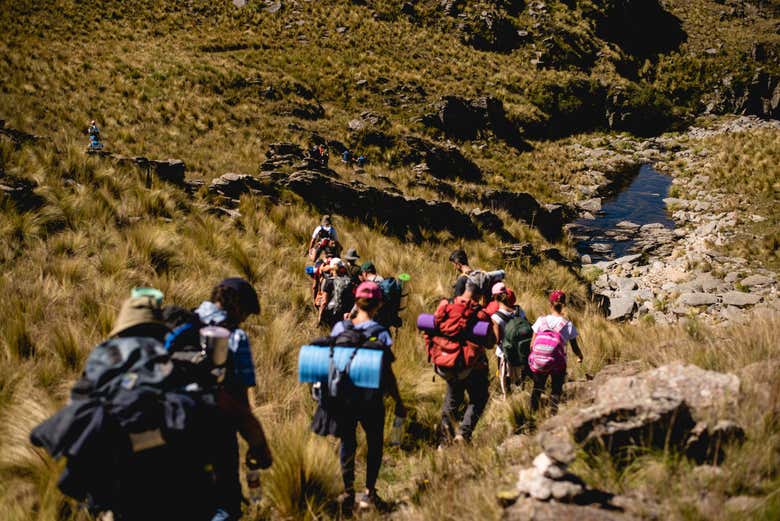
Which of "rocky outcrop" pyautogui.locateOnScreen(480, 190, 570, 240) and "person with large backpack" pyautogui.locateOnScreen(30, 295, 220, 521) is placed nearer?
"person with large backpack" pyautogui.locateOnScreen(30, 295, 220, 521)

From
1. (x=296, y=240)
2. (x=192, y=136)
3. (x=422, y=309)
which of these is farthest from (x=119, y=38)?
(x=422, y=309)

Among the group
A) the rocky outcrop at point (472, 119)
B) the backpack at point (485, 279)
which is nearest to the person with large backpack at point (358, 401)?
the backpack at point (485, 279)

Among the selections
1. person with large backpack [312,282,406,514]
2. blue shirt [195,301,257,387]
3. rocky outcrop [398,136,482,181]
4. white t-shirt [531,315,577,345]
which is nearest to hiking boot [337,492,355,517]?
person with large backpack [312,282,406,514]

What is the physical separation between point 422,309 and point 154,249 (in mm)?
4819

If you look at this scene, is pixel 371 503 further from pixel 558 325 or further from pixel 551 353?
pixel 558 325

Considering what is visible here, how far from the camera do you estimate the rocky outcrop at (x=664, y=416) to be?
274 centimetres

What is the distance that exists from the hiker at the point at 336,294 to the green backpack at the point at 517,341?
1.95m

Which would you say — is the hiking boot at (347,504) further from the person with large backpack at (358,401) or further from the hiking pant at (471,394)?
the hiking pant at (471,394)

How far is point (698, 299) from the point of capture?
11531 mm

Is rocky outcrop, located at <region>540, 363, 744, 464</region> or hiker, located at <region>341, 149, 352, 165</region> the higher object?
hiker, located at <region>341, 149, 352, 165</region>

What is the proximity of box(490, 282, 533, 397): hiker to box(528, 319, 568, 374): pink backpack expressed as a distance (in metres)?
0.20

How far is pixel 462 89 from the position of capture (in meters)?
33.6

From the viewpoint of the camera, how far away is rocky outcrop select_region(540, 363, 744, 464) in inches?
108

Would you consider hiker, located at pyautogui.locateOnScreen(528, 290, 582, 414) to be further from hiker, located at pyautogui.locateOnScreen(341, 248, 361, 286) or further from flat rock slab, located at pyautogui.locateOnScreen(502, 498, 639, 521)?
hiker, located at pyautogui.locateOnScreen(341, 248, 361, 286)
